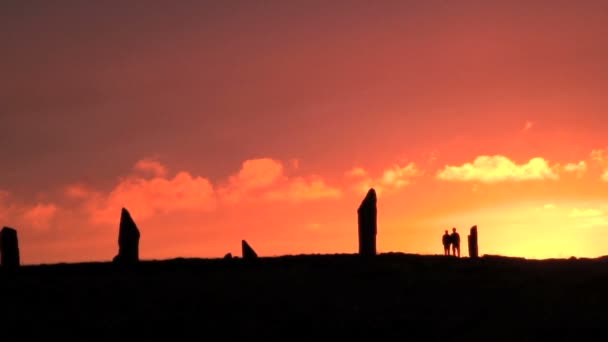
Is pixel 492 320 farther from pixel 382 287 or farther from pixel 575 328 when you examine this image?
pixel 382 287

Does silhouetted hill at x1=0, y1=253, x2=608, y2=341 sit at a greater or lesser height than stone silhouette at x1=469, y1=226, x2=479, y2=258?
lesser

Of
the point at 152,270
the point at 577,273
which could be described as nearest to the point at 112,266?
the point at 152,270

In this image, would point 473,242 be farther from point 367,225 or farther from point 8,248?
point 8,248

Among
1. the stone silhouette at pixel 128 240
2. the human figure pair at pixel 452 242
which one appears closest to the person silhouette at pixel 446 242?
the human figure pair at pixel 452 242

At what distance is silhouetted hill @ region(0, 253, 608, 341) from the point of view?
2325 centimetres

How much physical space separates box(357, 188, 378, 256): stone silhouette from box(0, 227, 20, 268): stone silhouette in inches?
563

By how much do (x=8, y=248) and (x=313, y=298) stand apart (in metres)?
14.8

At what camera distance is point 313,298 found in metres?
26.3

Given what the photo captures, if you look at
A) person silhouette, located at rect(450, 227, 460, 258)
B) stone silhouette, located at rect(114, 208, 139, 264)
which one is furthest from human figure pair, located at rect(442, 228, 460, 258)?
stone silhouette, located at rect(114, 208, 139, 264)

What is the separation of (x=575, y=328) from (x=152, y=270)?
16049mm

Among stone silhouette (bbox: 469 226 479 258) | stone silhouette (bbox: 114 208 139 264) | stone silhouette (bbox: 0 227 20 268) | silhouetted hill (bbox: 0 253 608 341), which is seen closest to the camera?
silhouetted hill (bbox: 0 253 608 341)

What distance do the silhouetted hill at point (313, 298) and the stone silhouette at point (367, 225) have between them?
6.10 ft

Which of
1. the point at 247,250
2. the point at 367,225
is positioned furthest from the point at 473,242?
the point at 247,250

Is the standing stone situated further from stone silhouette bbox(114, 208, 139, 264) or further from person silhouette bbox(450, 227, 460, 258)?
stone silhouette bbox(114, 208, 139, 264)
